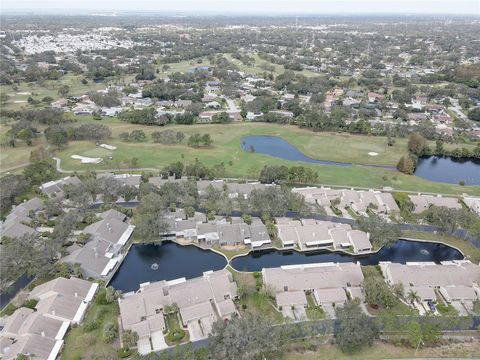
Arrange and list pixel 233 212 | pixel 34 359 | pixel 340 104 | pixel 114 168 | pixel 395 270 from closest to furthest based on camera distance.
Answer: pixel 34 359
pixel 395 270
pixel 233 212
pixel 114 168
pixel 340 104

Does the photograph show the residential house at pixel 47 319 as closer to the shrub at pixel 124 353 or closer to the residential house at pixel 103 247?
the residential house at pixel 103 247

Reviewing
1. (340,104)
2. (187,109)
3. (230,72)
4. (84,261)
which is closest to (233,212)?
(84,261)

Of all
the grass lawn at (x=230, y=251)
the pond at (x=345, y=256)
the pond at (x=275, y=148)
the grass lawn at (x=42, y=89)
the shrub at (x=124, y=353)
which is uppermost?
the grass lawn at (x=42, y=89)

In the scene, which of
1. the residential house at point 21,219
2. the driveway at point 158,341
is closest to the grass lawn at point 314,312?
the driveway at point 158,341

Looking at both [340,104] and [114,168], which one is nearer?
[114,168]

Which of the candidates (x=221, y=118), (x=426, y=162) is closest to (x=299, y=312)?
(x=426, y=162)

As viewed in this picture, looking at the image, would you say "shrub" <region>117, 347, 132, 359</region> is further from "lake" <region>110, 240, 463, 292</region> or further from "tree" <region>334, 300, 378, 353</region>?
"tree" <region>334, 300, 378, 353</region>

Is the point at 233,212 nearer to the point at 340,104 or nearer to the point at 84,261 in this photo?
the point at 84,261
